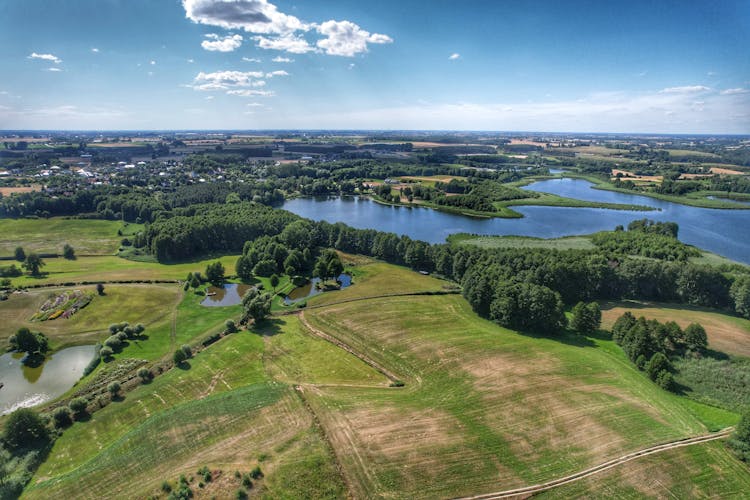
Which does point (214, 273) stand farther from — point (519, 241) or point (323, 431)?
point (519, 241)

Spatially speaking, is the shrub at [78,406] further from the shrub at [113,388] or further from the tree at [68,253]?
the tree at [68,253]

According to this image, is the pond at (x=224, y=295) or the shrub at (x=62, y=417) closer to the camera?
the shrub at (x=62, y=417)

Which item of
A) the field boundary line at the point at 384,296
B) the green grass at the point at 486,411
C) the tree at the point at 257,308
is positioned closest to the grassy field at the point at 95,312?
the tree at the point at 257,308

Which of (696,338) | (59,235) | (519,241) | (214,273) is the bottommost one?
(214,273)

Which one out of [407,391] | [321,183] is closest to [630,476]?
[407,391]

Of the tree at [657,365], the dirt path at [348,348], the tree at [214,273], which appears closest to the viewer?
the tree at [657,365]

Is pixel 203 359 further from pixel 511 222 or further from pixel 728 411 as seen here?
pixel 511 222

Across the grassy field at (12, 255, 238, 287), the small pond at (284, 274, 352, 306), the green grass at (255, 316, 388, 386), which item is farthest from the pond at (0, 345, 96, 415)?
the small pond at (284, 274, 352, 306)

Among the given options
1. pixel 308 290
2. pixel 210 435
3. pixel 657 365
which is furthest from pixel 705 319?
pixel 210 435
